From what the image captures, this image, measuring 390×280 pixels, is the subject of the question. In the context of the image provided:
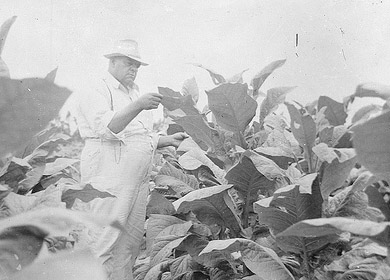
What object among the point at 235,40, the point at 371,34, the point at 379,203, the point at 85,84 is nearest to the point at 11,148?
the point at 379,203

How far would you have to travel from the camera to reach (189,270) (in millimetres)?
1698

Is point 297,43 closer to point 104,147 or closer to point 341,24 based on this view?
point 341,24

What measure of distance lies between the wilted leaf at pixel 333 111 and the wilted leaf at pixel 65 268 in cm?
110

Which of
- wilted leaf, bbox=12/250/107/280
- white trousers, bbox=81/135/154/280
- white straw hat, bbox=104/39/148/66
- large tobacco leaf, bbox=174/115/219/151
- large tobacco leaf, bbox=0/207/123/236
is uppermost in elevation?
large tobacco leaf, bbox=0/207/123/236

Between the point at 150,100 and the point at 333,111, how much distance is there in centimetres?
81

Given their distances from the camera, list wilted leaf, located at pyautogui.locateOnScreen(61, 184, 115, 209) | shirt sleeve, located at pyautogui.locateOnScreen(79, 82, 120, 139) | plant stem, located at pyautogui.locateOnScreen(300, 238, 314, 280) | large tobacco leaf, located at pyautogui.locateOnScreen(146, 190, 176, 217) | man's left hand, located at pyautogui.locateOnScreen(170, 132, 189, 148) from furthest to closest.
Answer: shirt sleeve, located at pyautogui.locateOnScreen(79, 82, 120, 139) → man's left hand, located at pyautogui.locateOnScreen(170, 132, 189, 148) → large tobacco leaf, located at pyautogui.locateOnScreen(146, 190, 176, 217) → plant stem, located at pyautogui.locateOnScreen(300, 238, 314, 280) → wilted leaf, located at pyautogui.locateOnScreen(61, 184, 115, 209)

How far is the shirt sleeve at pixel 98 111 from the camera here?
2.29 m

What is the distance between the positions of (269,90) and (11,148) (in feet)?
4.19

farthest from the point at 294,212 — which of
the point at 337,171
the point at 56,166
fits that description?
the point at 56,166

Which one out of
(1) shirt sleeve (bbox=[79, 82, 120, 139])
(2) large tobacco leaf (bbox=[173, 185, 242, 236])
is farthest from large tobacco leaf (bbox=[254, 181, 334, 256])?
(1) shirt sleeve (bbox=[79, 82, 120, 139])

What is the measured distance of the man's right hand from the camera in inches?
76.9

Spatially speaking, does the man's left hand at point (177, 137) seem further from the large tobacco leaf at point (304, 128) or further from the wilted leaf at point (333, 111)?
the large tobacco leaf at point (304, 128)

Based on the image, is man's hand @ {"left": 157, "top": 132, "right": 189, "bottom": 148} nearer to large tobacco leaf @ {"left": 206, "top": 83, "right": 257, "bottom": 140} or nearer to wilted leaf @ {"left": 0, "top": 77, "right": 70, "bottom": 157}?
large tobacco leaf @ {"left": 206, "top": 83, "right": 257, "bottom": 140}

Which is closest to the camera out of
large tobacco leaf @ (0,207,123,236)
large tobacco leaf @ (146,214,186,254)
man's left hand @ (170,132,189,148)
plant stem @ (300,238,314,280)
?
large tobacco leaf @ (0,207,123,236)
